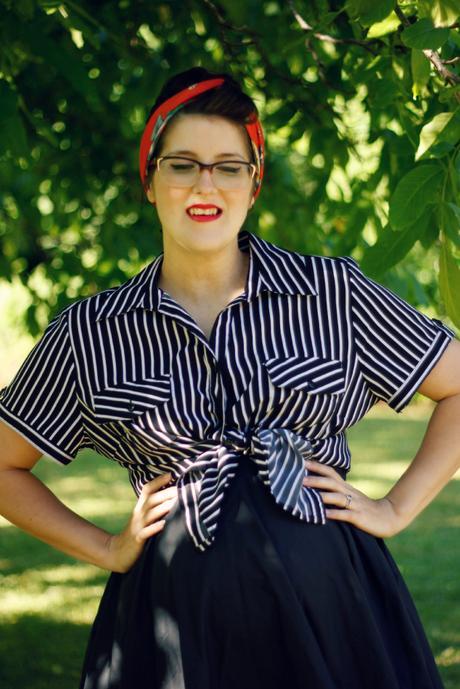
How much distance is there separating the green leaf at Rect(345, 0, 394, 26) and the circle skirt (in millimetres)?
980

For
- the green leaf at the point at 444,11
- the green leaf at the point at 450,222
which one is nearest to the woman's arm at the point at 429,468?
the green leaf at the point at 450,222

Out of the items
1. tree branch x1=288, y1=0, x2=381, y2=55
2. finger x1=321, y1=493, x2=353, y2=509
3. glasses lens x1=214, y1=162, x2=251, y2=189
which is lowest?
finger x1=321, y1=493, x2=353, y2=509

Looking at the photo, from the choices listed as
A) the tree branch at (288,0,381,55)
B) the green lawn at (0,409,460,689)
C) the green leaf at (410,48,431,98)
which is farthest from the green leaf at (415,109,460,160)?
the green lawn at (0,409,460,689)

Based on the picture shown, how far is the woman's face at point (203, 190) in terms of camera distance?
2488mm

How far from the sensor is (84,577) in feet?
23.1

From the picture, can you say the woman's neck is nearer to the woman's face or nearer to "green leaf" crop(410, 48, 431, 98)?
the woman's face

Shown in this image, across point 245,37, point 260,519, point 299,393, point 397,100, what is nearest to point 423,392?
point 299,393

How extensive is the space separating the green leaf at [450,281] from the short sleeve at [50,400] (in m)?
0.83

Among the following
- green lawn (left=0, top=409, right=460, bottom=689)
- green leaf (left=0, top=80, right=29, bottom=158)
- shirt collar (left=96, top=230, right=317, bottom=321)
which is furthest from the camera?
green lawn (left=0, top=409, right=460, bottom=689)

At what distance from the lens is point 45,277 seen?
5605mm

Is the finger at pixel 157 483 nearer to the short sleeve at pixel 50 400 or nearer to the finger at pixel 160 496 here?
the finger at pixel 160 496

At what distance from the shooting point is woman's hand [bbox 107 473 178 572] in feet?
8.04

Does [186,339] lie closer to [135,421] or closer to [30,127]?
[135,421]

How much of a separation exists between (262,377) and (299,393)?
0.27ft
